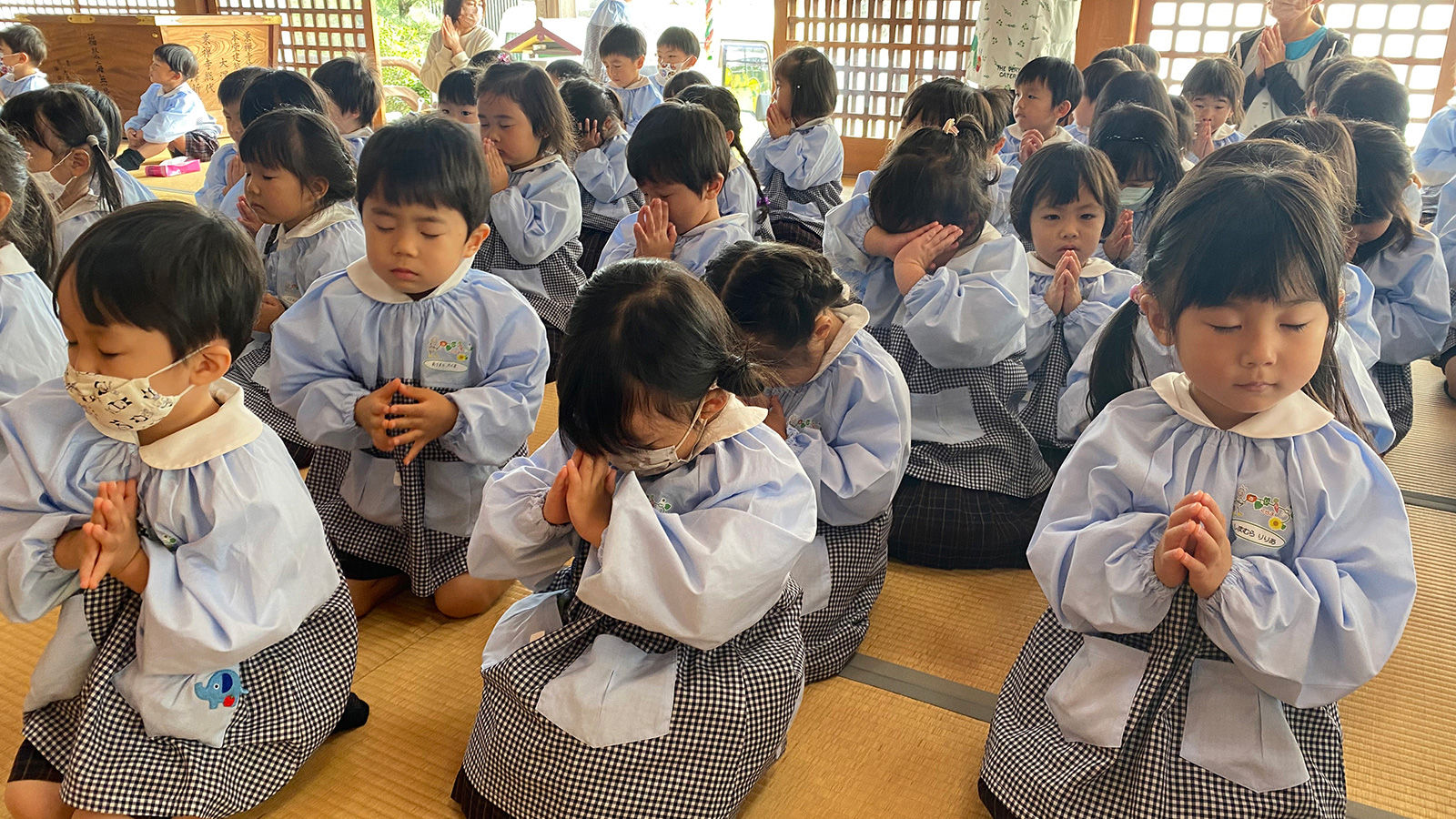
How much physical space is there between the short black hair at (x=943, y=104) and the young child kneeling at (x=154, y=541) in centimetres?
247

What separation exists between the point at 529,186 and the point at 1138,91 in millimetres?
2158

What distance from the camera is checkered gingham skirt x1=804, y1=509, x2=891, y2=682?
1.88 meters

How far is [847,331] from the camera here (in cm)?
188

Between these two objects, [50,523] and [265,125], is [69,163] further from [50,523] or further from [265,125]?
[50,523]

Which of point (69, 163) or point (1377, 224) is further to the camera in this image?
point (69, 163)

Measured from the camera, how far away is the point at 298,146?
243 centimetres

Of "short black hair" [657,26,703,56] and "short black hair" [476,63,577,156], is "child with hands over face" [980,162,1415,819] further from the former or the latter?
"short black hair" [657,26,703,56]

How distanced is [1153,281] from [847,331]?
0.57 m

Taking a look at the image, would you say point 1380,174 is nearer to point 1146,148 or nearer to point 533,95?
point 1146,148

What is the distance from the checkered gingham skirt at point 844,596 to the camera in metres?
1.88

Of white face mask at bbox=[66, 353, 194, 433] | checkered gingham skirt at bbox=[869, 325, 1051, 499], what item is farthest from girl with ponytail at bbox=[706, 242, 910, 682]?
white face mask at bbox=[66, 353, 194, 433]

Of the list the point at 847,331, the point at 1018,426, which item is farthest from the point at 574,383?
the point at 1018,426

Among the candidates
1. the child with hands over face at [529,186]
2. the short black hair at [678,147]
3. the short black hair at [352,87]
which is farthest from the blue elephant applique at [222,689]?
the short black hair at [352,87]

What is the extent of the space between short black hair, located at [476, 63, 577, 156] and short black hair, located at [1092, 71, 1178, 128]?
1839mm
